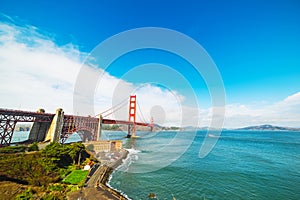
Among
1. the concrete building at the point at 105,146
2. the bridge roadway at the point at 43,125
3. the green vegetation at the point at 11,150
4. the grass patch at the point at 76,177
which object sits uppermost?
the bridge roadway at the point at 43,125

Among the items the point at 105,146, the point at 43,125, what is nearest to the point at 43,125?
the point at 43,125

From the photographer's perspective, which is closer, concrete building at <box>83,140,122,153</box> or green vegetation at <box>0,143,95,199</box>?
green vegetation at <box>0,143,95,199</box>

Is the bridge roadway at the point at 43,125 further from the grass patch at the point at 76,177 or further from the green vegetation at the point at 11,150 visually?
the grass patch at the point at 76,177

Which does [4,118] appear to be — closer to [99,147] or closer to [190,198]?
[99,147]

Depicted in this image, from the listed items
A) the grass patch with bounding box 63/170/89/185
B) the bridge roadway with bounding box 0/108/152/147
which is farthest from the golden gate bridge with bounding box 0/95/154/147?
the grass patch with bounding box 63/170/89/185

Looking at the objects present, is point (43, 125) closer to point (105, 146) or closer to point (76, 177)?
point (105, 146)

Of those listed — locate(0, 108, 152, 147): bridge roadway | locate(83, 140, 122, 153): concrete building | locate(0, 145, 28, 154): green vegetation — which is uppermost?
locate(0, 108, 152, 147): bridge roadway

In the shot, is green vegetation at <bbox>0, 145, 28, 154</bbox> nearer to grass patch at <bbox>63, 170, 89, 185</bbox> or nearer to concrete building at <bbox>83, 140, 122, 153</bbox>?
grass patch at <bbox>63, 170, 89, 185</bbox>

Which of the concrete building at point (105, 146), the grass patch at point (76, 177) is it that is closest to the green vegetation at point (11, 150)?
→ the grass patch at point (76, 177)
